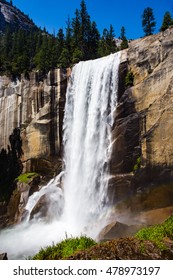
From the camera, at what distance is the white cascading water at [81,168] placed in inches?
1078

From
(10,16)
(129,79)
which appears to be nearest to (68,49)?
(129,79)

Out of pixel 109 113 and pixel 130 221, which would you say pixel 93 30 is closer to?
pixel 109 113

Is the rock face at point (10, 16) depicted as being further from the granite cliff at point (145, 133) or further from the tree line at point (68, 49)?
the granite cliff at point (145, 133)

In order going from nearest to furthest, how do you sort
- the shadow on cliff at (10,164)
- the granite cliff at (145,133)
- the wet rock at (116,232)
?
the wet rock at (116,232)
the granite cliff at (145,133)
the shadow on cliff at (10,164)

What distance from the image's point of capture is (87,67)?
118ft

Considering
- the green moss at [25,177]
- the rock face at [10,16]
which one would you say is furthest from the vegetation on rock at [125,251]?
the rock face at [10,16]

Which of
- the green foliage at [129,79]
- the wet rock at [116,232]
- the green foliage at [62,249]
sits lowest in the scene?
the wet rock at [116,232]

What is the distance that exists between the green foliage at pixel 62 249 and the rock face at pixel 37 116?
77.9 feet

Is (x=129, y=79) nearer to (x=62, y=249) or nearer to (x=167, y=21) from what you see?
(x=167, y=21)

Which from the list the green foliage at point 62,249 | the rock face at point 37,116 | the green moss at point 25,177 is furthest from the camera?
the rock face at point 37,116
